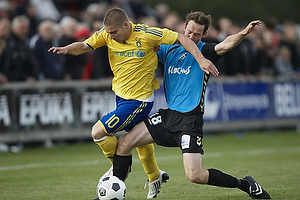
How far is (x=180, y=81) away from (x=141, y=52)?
24.1 inches

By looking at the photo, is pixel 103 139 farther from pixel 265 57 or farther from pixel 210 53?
pixel 265 57

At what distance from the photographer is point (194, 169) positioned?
679cm

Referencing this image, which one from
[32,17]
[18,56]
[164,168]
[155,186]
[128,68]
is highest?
[32,17]

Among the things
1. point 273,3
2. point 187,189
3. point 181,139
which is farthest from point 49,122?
point 273,3

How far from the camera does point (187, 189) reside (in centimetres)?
806

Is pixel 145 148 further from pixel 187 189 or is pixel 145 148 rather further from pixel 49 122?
pixel 49 122

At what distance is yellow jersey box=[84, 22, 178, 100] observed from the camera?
282 inches

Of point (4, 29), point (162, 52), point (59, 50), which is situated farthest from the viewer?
point (4, 29)

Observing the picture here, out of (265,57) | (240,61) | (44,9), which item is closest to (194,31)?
(240,61)

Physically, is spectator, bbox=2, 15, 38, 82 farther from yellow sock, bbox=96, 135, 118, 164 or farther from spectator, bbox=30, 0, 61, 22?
yellow sock, bbox=96, 135, 118, 164

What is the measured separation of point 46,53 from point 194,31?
23.4ft

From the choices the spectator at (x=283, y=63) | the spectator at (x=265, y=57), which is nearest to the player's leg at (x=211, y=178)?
the spectator at (x=265, y=57)

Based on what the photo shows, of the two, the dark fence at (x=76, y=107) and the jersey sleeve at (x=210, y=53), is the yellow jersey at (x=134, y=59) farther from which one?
the dark fence at (x=76, y=107)

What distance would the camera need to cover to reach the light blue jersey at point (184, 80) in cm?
720
